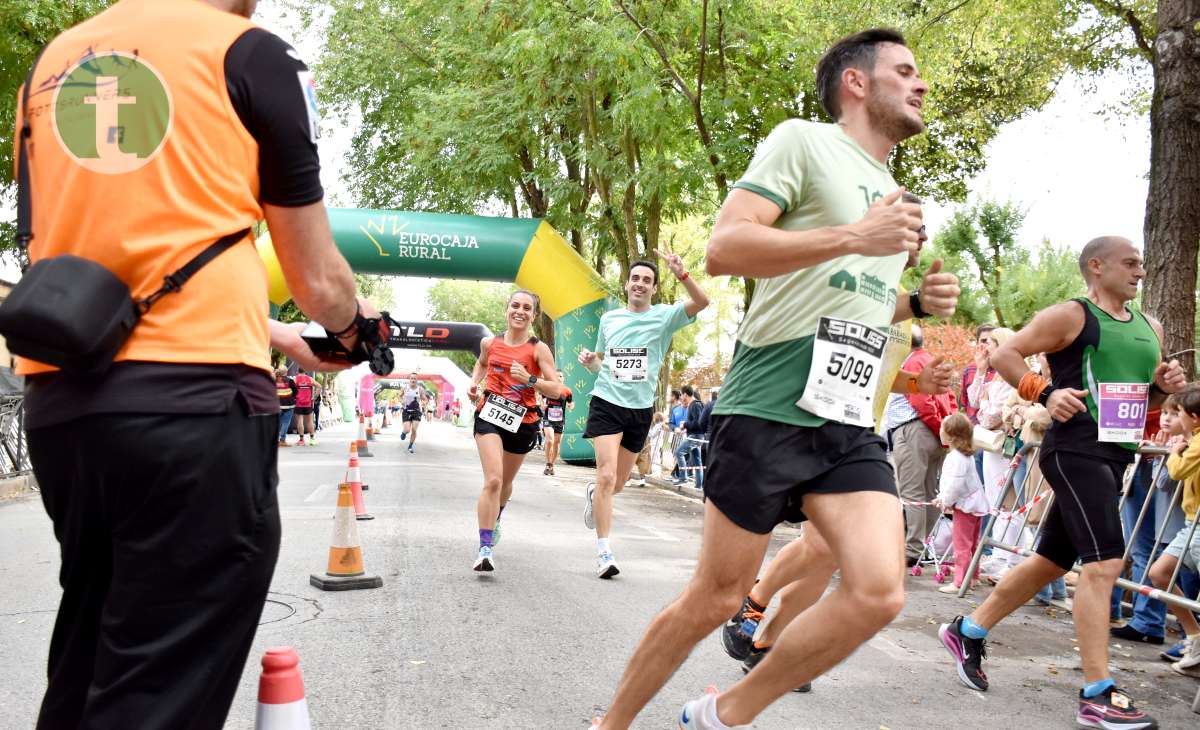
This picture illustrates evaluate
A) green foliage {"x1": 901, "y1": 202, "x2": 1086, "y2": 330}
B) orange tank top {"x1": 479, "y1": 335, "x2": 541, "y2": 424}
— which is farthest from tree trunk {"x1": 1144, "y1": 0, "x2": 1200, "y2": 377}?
green foliage {"x1": 901, "y1": 202, "x2": 1086, "y2": 330}

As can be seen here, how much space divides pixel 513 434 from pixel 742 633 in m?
3.55

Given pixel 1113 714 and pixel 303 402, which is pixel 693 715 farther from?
pixel 303 402

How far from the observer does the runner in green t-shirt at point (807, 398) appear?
10.2 feet

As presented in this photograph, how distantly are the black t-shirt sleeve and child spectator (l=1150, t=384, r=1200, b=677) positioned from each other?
19.0 ft

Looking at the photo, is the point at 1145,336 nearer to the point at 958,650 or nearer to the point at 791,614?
the point at 958,650

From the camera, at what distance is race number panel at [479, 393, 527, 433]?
7945mm

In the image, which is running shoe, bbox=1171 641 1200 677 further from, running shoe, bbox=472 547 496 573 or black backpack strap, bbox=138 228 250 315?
black backpack strap, bbox=138 228 250 315

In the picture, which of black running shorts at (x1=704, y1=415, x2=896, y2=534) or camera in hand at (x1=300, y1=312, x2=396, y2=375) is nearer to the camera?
camera in hand at (x1=300, y1=312, x2=396, y2=375)

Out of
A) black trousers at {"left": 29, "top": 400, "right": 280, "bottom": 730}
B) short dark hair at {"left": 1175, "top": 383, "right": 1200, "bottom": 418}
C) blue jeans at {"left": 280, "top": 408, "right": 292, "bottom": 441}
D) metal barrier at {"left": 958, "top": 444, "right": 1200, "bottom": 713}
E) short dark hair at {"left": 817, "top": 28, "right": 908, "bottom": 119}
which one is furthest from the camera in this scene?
blue jeans at {"left": 280, "top": 408, "right": 292, "bottom": 441}

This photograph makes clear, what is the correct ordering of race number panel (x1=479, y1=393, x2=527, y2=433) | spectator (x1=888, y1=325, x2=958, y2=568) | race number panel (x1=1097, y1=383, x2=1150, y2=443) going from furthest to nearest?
spectator (x1=888, y1=325, x2=958, y2=568), race number panel (x1=479, y1=393, x2=527, y2=433), race number panel (x1=1097, y1=383, x2=1150, y2=443)

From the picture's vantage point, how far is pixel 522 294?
8398mm

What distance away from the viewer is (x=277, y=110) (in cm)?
190

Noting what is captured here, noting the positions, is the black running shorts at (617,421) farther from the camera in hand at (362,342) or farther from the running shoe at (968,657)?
the camera in hand at (362,342)


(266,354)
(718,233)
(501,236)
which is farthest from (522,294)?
(501,236)
